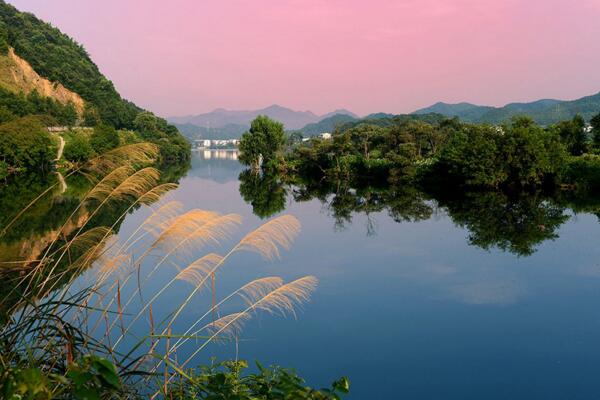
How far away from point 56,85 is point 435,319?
377 feet

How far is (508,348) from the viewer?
12.1 meters

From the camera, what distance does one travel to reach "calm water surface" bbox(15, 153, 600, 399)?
1050 cm

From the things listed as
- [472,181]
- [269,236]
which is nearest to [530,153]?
[472,181]

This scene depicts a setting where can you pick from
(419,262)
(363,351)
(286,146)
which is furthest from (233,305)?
(286,146)

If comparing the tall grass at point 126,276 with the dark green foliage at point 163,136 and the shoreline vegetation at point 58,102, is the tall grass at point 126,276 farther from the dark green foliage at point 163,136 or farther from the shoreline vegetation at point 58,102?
the dark green foliage at point 163,136

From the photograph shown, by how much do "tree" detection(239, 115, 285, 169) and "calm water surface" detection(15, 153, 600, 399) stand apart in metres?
57.5

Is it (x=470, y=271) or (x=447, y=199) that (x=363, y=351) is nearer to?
(x=470, y=271)

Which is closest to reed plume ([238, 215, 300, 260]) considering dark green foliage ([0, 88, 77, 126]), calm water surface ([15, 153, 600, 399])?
calm water surface ([15, 153, 600, 399])

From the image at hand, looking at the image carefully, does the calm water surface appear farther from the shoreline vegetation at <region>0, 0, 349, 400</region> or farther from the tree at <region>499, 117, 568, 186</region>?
the tree at <region>499, 117, 568, 186</region>

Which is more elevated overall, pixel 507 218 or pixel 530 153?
pixel 530 153

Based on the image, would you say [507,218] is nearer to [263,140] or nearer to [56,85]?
[263,140]

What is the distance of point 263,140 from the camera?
8162 centimetres

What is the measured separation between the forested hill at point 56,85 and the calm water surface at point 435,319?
68.5 metres

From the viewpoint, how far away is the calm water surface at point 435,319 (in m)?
10.5
